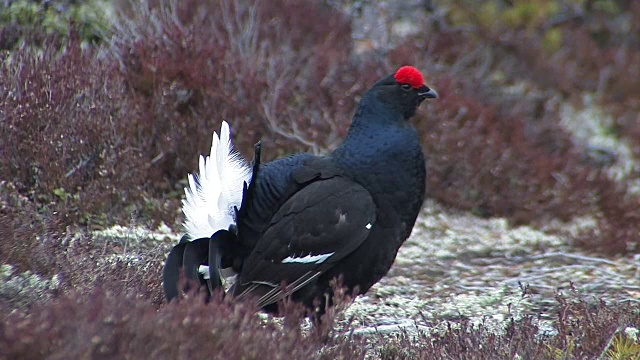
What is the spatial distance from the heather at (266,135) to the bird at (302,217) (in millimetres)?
285

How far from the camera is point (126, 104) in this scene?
5.63 metres

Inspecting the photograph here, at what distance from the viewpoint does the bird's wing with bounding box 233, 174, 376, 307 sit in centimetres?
401

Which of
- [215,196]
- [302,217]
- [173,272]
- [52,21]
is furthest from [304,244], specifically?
[52,21]

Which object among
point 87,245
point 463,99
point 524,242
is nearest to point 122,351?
point 87,245

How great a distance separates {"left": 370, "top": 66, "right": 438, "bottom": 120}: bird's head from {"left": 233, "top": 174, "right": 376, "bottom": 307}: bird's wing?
0.73 m

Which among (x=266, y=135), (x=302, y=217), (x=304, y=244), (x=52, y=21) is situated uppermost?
(x=52, y=21)

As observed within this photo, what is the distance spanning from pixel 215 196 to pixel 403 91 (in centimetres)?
120

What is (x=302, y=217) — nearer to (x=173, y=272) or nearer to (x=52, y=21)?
(x=173, y=272)

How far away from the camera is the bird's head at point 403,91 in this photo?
15.0 ft

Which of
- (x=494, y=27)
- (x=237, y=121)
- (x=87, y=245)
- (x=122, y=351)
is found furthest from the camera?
(x=494, y=27)

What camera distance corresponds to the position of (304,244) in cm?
403

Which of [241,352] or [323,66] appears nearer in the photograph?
[241,352]

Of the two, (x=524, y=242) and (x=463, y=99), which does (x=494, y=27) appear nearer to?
(x=463, y=99)

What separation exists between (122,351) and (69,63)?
3169 millimetres
